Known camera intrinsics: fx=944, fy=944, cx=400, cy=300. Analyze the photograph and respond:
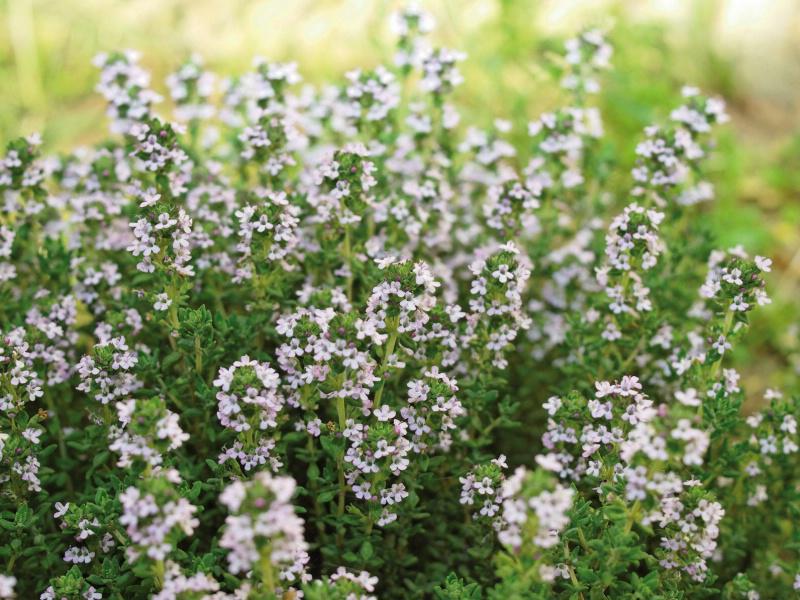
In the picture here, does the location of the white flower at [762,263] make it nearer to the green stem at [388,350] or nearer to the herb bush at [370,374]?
the herb bush at [370,374]

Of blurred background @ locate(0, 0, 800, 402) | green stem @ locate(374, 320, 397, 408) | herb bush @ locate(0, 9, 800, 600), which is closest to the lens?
herb bush @ locate(0, 9, 800, 600)

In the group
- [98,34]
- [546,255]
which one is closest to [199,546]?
[546,255]

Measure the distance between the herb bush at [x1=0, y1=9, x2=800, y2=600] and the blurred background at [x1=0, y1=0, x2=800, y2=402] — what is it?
1.83 m

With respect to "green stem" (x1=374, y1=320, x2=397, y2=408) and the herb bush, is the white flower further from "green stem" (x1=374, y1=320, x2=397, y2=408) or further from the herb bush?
"green stem" (x1=374, y1=320, x2=397, y2=408)

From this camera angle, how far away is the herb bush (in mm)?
3410

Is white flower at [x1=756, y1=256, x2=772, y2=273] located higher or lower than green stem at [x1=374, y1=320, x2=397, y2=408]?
higher

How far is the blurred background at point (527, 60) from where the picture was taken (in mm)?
7320

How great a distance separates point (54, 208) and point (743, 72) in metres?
6.64

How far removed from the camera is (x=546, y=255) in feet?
17.5

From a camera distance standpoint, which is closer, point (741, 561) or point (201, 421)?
point (201, 421)

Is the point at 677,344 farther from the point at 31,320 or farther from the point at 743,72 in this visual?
the point at 743,72

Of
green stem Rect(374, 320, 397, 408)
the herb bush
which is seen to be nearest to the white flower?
the herb bush

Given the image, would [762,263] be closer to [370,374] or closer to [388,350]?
[388,350]

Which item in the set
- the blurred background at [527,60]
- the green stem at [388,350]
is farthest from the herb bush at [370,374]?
the blurred background at [527,60]
